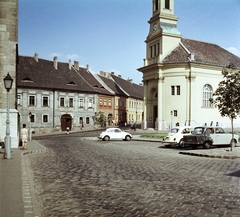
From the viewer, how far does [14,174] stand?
392 inches

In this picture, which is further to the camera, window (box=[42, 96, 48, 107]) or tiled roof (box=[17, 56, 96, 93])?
window (box=[42, 96, 48, 107])

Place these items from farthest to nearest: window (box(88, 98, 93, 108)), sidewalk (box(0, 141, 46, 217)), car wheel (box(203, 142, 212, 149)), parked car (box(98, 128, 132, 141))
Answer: window (box(88, 98, 93, 108)), parked car (box(98, 128, 132, 141)), car wheel (box(203, 142, 212, 149)), sidewalk (box(0, 141, 46, 217))

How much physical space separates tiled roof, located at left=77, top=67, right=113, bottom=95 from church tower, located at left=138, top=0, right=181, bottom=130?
12.5 m

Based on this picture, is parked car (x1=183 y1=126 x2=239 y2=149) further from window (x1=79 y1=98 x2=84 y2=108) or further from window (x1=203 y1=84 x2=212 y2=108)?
window (x1=79 y1=98 x2=84 y2=108)

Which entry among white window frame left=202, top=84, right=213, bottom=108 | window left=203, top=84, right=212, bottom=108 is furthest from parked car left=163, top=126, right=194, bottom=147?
window left=203, top=84, right=212, bottom=108

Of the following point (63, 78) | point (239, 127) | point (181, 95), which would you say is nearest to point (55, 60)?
point (63, 78)

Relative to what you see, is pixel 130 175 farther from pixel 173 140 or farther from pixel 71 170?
pixel 173 140

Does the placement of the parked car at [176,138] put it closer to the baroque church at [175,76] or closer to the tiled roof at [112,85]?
the baroque church at [175,76]

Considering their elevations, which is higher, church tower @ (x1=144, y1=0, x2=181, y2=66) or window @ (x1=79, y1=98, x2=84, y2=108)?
church tower @ (x1=144, y1=0, x2=181, y2=66)

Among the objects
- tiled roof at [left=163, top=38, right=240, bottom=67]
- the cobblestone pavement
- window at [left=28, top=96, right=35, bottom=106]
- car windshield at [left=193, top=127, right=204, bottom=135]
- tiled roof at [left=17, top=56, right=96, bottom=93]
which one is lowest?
the cobblestone pavement

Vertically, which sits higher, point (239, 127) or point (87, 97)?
point (87, 97)

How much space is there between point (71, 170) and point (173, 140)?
42.0ft

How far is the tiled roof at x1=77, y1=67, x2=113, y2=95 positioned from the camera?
62.9 metres

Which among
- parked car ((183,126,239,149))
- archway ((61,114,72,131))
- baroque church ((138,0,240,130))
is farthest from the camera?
archway ((61,114,72,131))
